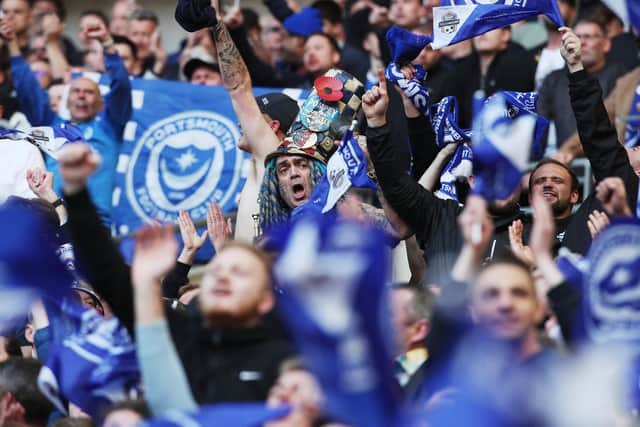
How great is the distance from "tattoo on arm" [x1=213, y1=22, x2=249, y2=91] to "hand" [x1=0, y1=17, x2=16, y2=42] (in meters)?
2.84

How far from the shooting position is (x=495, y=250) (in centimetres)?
784

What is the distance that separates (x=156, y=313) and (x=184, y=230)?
2.45 m

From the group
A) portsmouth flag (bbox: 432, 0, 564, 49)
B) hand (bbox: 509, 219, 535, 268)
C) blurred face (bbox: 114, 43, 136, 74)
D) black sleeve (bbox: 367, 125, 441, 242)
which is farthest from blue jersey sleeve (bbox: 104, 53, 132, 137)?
hand (bbox: 509, 219, 535, 268)

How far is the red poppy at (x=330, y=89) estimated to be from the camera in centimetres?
870

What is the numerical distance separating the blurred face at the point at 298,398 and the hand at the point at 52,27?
7557mm

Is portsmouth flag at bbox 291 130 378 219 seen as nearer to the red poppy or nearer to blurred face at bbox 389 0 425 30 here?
the red poppy

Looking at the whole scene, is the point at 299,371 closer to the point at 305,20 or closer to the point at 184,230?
the point at 184,230

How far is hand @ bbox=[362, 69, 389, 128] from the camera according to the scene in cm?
750

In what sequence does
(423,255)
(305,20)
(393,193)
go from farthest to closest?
(305,20)
(423,255)
(393,193)

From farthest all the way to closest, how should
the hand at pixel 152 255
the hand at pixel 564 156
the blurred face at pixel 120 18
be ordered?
the blurred face at pixel 120 18
the hand at pixel 564 156
the hand at pixel 152 255

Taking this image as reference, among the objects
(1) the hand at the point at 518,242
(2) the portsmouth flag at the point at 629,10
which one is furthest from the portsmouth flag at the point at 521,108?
(2) the portsmouth flag at the point at 629,10

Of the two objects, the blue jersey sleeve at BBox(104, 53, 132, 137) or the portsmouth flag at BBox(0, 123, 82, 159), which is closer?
the portsmouth flag at BBox(0, 123, 82, 159)

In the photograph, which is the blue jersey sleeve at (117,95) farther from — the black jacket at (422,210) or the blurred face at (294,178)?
the black jacket at (422,210)

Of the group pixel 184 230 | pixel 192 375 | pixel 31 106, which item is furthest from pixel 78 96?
pixel 192 375
